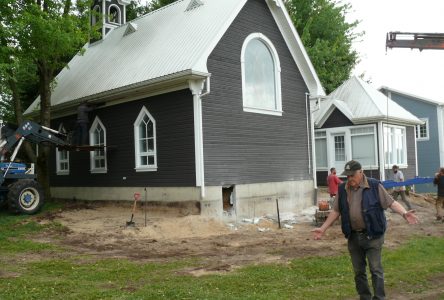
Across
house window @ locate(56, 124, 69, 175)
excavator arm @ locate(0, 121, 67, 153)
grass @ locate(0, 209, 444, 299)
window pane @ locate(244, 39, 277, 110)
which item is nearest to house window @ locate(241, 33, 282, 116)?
window pane @ locate(244, 39, 277, 110)

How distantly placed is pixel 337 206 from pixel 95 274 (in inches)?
173

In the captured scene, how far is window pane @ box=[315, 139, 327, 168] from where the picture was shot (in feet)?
86.7

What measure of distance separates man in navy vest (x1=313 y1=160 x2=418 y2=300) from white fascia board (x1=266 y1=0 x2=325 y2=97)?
1339 centimetres

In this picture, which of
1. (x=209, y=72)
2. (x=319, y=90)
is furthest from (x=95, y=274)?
(x=319, y=90)

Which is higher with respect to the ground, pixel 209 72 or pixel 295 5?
pixel 295 5

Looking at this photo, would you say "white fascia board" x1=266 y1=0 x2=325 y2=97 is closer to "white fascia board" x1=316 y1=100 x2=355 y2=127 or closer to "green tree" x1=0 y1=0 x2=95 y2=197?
"white fascia board" x1=316 y1=100 x2=355 y2=127

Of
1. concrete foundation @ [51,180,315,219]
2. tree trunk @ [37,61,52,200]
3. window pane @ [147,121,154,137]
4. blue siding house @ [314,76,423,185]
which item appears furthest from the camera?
blue siding house @ [314,76,423,185]

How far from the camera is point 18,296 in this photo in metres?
7.13

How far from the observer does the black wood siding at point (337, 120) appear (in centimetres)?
2552

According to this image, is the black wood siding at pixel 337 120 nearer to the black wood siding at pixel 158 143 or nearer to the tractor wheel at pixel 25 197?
the black wood siding at pixel 158 143

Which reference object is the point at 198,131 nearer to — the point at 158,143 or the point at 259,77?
the point at 158,143

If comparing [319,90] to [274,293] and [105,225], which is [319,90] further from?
[274,293]

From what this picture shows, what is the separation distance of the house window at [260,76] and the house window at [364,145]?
7479mm

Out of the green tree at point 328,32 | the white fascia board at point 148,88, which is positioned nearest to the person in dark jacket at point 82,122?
the white fascia board at point 148,88
